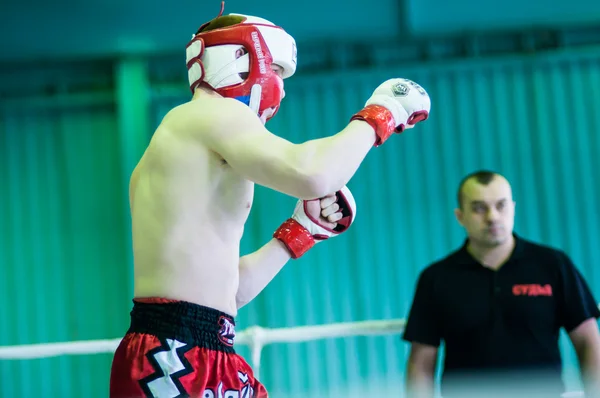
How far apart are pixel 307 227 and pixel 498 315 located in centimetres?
139

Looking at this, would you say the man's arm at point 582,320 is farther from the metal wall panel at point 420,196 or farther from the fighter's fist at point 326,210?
the metal wall panel at point 420,196

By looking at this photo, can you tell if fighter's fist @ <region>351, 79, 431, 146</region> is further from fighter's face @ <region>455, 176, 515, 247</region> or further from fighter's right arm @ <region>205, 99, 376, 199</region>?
fighter's face @ <region>455, 176, 515, 247</region>

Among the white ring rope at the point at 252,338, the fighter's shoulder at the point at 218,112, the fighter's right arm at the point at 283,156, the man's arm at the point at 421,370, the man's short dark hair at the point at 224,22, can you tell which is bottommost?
the man's arm at the point at 421,370

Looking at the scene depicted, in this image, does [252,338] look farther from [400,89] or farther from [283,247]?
Result: [400,89]

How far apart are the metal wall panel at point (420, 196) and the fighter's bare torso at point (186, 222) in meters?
3.88

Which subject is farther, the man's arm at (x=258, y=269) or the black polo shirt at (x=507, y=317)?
the black polo shirt at (x=507, y=317)

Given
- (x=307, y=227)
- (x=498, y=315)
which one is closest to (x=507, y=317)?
(x=498, y=315)

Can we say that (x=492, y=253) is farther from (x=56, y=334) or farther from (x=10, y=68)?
(x=10, y=68)

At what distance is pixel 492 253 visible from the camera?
Result: 138 inches

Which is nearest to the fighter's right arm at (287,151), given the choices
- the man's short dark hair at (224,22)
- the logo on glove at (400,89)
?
the logo on glove at (400,89)

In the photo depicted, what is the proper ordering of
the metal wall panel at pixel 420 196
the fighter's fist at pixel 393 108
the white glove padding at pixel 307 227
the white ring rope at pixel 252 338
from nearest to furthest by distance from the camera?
1. the fighter's fist at pixel 393 108
2. the white glove padding at pixel 307 227
3. the white ring rope at pixel 252 338
4. the metal wall panel at pixel 420 196

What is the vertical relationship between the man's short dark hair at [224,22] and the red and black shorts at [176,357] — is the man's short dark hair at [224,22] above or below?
above

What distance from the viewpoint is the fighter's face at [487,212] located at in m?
3.47

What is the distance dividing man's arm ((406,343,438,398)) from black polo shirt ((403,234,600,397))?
0.04 metres
